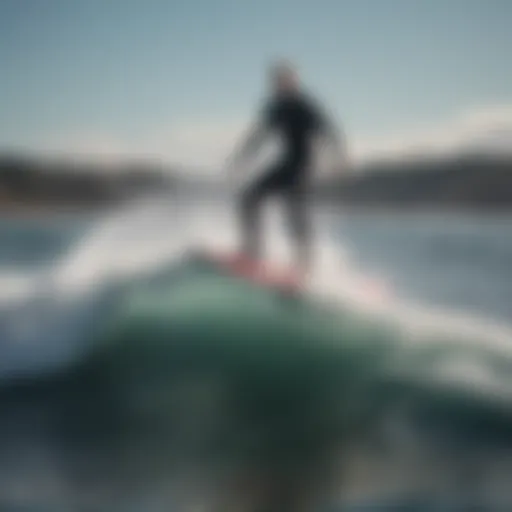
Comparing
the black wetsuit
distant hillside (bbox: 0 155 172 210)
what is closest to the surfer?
the black wetsuit

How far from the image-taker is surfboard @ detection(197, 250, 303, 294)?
125 cm

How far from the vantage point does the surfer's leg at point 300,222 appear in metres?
1.26

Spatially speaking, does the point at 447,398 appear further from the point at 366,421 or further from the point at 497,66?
the point at 497,66

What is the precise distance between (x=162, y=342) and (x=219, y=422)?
0.15m

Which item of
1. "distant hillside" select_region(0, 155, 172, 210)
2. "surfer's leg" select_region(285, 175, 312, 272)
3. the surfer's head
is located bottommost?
"surfer's leg" select_region(285, 175, 312, 272)

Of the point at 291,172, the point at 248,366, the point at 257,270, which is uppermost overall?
the point at 291,172

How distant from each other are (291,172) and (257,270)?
17 centimetres

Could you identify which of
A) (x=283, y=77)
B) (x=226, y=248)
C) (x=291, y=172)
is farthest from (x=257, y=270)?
(x=283, y=77)

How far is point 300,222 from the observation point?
1262mm

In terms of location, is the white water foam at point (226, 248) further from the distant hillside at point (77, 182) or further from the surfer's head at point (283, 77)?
the surfer's head at point (283, 77)

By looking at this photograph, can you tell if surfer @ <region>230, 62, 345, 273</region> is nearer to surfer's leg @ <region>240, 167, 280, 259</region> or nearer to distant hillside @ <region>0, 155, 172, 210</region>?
surfer's leg @ <region>240, 167, 280, 259</region>

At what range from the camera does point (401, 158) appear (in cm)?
128

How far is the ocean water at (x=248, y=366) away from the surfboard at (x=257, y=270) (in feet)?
0.06

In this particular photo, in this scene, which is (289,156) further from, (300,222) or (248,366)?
(248,366)
